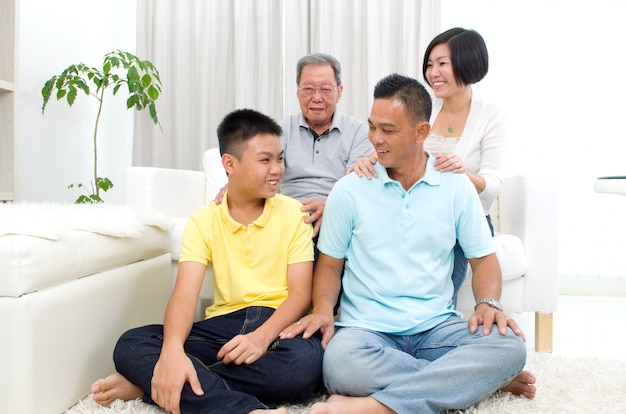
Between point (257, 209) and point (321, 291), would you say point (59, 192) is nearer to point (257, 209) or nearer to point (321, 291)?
point (257, 209)

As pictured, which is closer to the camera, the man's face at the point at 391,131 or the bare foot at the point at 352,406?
the bare foot at the point at 352,406

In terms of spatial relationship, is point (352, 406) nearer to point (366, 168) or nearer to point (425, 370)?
point (425, 370)

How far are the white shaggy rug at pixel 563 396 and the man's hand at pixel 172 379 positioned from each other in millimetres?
103

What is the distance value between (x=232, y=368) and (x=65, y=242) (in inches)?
18.0

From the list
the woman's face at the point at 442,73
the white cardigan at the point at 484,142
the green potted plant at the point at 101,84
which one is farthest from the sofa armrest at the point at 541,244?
the green potted plant at the point at 101,84

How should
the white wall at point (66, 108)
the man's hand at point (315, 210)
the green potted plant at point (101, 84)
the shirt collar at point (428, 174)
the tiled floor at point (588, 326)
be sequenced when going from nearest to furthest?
the shirt collar at point (428, 174)
the man's hand at point (315, 210)
the tiled floor at point (588, 326)
the green potted plant at point (101, 84)
the white wall at point (66, 108)

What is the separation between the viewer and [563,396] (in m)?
1.42

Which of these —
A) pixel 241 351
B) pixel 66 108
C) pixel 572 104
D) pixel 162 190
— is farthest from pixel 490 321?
pixel 66 108

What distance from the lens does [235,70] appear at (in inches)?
135

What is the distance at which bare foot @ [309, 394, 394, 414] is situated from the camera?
3.74ft

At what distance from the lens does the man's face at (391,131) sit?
4.65 feet

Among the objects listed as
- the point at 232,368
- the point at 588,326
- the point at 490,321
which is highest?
the point at 490,321

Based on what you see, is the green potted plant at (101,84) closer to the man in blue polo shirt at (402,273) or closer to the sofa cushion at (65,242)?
the sofa cushion at (65,242)

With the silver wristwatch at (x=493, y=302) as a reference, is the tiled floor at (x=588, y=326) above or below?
below
